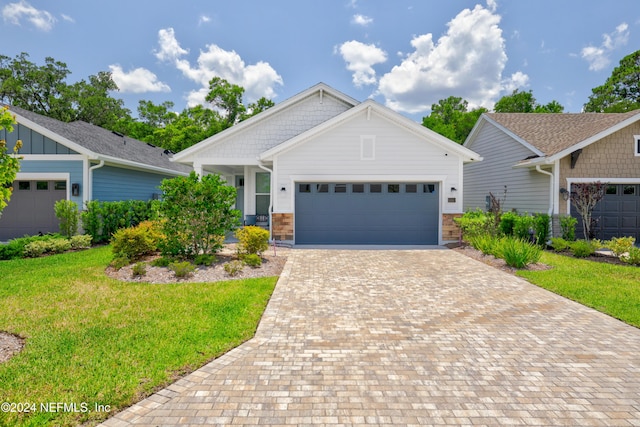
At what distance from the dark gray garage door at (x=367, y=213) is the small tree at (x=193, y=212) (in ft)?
13.6

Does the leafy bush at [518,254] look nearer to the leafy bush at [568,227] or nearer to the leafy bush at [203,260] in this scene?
the leafy bush at [568,227]

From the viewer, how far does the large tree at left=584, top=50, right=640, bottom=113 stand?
31.7m

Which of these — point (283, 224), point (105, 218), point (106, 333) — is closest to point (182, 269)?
point (106, 333)

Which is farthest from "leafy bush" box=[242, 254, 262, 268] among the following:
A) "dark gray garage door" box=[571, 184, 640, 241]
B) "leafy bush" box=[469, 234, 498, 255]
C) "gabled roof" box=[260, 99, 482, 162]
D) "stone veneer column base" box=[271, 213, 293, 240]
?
"dark gray garage door" box=[571, 184, 640, 241]

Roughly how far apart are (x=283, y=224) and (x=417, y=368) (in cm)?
926

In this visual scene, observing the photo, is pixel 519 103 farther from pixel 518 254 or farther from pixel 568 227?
pixel 518 254

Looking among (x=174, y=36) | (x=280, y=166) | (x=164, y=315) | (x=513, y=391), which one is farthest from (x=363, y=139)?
(x=174, y=36)

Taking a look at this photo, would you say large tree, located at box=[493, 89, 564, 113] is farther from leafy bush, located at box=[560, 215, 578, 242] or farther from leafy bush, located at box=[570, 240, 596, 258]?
leafy bush, located at box=[570, 240, 596, 258]

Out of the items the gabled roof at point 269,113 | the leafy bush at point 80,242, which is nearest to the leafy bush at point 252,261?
the leafy bush at point 80,242

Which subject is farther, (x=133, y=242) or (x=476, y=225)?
(x=476, y=225)

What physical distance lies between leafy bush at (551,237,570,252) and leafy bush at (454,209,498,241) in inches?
69.3

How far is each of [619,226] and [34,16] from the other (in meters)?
29.4

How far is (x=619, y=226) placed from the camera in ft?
41.1

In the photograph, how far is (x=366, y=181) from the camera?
495 inches
